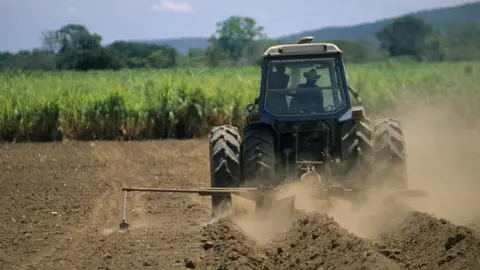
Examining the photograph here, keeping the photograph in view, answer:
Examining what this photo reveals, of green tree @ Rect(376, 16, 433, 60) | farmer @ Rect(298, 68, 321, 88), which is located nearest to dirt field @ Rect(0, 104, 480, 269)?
farmer @ Rect(298, 68, 321, 88)

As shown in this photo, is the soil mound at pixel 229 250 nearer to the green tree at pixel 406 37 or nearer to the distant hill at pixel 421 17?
the distant hill at pixel 421 17

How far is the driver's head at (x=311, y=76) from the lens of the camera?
8812 mm

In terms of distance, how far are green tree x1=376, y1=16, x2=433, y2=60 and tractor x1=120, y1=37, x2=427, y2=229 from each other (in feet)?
123

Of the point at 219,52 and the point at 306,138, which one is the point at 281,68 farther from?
the point at 219,52

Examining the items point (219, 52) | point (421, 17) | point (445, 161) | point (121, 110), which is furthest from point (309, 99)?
point (219, 52)

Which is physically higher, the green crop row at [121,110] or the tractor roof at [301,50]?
the tractor roof at [301,50]

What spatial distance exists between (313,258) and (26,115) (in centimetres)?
1510

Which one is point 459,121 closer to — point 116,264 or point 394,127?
point 394,127

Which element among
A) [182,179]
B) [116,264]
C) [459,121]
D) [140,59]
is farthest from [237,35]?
[116,264]

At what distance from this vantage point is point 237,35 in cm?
9088

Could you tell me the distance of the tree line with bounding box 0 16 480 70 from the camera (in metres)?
39.1

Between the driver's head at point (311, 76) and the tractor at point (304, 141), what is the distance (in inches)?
0.5

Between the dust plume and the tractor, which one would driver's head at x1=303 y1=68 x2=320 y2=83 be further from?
the dust plume

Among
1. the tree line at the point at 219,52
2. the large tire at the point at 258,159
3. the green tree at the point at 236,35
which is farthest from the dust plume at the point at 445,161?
the green tree at the point at 236,35
